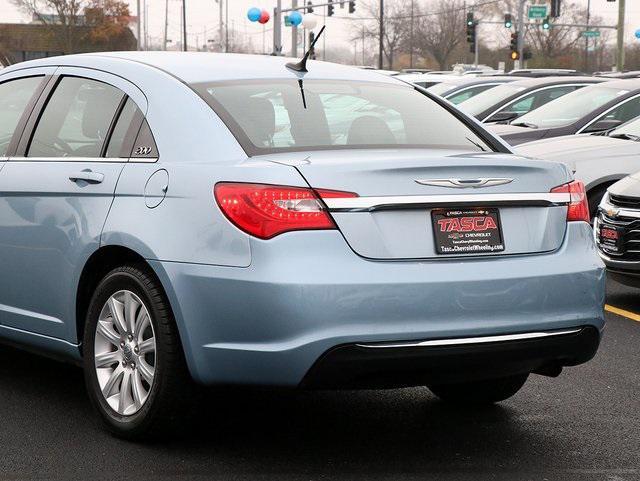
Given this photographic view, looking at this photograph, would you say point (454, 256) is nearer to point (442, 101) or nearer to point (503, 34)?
point (442, 101)

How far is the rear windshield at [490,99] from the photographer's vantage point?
58.9ft

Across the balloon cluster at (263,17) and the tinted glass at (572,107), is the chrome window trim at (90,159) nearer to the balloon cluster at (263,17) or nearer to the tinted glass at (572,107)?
the tinted glass at (572,107)

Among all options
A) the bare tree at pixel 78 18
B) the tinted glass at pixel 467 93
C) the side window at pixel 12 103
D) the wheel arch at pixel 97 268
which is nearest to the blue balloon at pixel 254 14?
the tinted glass at pixel 467 93

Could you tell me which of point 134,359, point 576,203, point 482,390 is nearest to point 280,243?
point 134,359

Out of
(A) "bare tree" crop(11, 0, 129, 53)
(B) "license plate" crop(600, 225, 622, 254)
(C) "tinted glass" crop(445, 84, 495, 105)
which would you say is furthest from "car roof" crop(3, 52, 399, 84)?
(A) "bare tree" crop(11, 0, 129, 53)

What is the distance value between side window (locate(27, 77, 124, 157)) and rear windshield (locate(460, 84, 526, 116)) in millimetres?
12318

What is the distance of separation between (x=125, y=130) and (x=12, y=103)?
114 centimetres

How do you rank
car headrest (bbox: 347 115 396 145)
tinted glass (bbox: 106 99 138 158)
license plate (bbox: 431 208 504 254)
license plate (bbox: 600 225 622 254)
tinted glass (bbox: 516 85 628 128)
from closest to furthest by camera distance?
license plate (bbox: 431 208 504 254) → car headrest (bbox: 347 115 396 145) → tinted glass (bbox: 106 99 138 158) → license plate (bbox: 600 225 622 254) → tinted glass (bbox: 516 85 628 128)

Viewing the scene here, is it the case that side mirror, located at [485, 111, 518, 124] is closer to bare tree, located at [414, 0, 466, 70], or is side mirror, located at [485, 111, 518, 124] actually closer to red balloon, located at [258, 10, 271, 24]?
red balloon, located at [258, 10, 271, 24]

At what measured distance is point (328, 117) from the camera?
5.34 m

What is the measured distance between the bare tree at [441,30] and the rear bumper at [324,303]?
114739 mm

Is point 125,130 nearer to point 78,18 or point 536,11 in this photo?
point 536,11

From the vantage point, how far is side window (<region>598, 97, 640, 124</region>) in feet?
45.7

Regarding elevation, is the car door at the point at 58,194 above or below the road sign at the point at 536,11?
below
